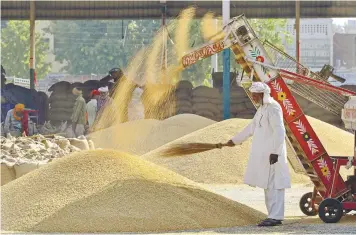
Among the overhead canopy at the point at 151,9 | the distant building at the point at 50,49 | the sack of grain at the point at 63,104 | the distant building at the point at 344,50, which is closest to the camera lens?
the overhead canopy at the point at 151,9

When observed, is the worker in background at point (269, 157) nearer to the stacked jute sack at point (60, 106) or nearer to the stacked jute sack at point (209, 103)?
the stacked jute sack at point (209, 103)

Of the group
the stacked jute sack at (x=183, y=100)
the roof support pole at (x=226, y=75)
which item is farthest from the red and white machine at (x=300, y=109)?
the stacked jute sack at (x=183, y=100)

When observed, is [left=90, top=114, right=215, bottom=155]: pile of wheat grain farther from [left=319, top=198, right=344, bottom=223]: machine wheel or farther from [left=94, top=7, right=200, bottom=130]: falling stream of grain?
[left=319, top=198, right=344, bottom=223]: machine wheel

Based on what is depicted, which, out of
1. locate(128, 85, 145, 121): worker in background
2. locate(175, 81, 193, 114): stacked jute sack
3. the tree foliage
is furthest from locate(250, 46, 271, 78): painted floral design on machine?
the tree foliage

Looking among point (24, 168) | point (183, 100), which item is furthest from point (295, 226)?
point (183, 100)

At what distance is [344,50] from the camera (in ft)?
269

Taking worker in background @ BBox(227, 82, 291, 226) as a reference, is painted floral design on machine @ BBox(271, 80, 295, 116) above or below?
above

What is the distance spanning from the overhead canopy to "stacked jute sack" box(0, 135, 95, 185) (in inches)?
476

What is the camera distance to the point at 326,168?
13398mm

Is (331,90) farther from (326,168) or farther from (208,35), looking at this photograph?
(208,35)

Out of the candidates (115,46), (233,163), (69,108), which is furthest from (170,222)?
(115,46)

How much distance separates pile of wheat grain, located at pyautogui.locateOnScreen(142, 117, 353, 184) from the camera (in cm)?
1981

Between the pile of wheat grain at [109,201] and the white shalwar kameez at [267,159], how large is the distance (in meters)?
0.39

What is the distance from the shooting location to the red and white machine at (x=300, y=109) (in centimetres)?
1321
